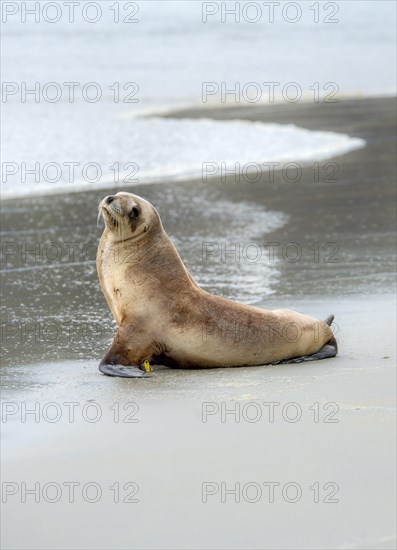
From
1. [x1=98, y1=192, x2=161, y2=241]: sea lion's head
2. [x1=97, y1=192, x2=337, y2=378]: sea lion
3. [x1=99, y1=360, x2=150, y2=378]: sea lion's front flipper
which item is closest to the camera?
[x1=99, y1=360, x2=150, y2=378]: sea lion's front flipper

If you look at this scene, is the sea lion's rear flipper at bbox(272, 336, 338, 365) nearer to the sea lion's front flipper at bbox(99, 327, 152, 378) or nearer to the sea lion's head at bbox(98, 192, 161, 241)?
the sea lion's front flipper at bbox(99, 327, 152, 378)

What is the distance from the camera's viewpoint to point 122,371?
18.0 ft

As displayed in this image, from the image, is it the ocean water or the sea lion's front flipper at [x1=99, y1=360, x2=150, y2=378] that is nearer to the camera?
the sea lion's front flipper at [x1=99, y1=360, x2=150, y2=378]

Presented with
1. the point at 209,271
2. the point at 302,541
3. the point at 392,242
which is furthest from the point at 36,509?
the point at 392,242

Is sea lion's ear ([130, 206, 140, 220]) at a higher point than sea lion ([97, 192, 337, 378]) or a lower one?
higher

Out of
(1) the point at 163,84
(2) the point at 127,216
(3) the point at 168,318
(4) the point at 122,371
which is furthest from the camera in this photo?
(1) the point at 163,84

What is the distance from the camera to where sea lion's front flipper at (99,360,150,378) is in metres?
5.44

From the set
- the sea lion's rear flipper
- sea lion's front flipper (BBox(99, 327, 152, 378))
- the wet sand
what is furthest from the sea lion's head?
the sea lion's rear flipper

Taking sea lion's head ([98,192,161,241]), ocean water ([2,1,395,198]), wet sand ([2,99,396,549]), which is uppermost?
ocean water ([2,1,395,198])

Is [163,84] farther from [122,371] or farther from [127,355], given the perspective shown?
[122,371]

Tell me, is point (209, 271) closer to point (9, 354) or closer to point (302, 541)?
point (9, 354)

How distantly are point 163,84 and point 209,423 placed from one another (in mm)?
22368

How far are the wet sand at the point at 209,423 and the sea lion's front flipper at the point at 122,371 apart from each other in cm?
4

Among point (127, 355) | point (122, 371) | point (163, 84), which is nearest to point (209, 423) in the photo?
point (122, 371)
